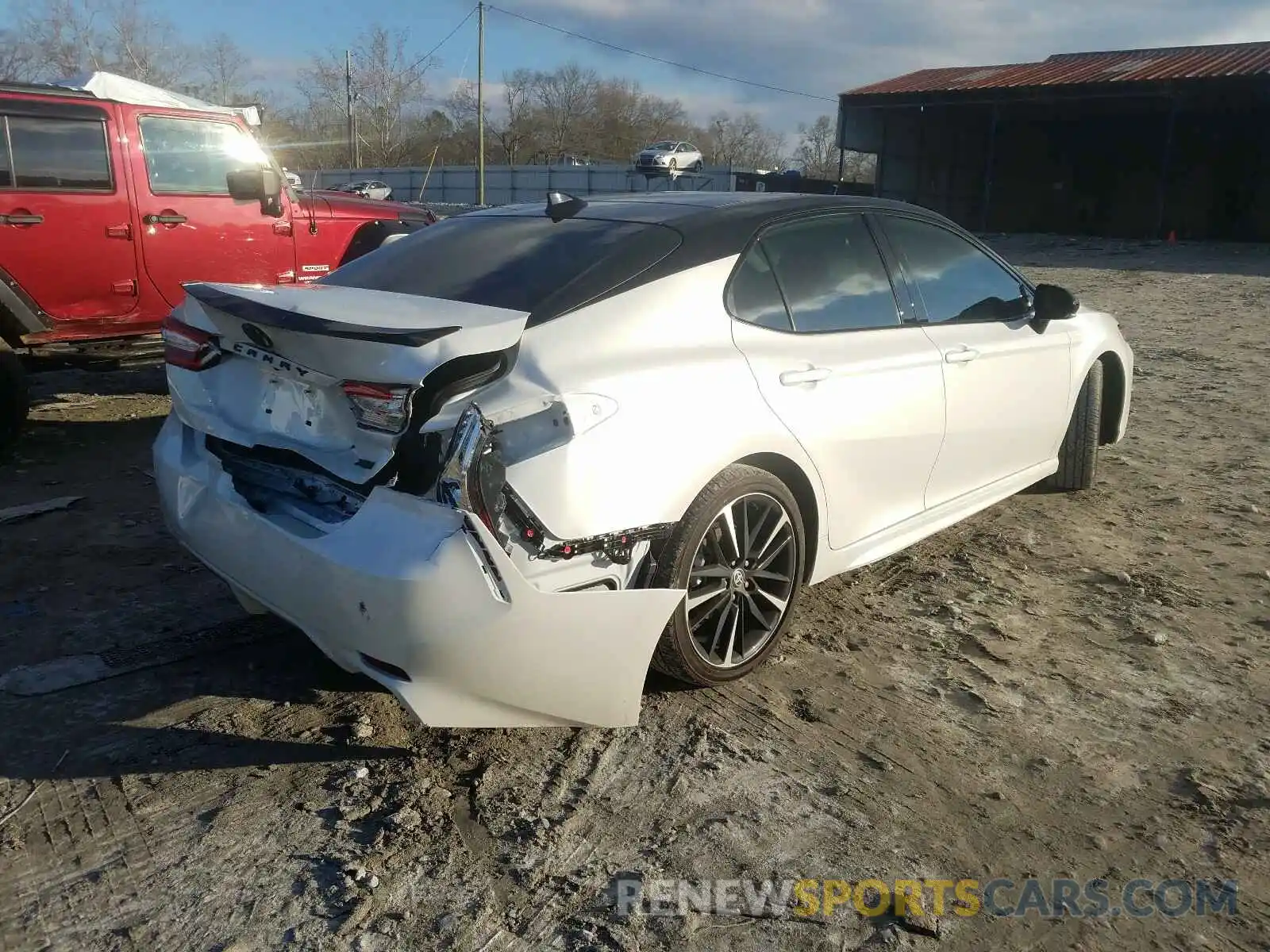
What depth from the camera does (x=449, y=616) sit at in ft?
8.17

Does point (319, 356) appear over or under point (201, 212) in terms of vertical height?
under

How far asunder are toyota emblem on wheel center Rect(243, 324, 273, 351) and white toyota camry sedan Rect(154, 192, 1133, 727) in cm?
1

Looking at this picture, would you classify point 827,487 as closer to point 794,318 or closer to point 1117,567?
point 794,318

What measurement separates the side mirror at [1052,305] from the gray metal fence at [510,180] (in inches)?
1213

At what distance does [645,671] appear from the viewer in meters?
2.86

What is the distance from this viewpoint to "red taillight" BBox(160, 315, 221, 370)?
3.27 metres

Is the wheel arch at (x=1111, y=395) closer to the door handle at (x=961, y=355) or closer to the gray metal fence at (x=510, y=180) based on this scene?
the door handle at (x=961, y=355)

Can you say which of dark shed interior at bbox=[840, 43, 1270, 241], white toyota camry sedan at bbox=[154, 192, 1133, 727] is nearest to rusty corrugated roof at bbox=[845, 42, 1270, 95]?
dark shed interior at bbox=[840, 43, 1270, 241]

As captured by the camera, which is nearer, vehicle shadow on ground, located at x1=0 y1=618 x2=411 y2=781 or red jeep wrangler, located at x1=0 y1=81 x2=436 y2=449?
vehicle shadow on ground, located at x1=0 y1=618 x2=411 y2=781

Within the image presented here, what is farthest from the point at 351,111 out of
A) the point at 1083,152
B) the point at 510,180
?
the point at 1083,152

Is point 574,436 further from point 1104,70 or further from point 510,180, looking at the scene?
point 510,180

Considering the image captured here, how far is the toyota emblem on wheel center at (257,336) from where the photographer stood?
2.91 meters

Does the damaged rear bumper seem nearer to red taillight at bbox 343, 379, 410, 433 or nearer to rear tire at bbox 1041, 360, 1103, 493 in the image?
red taillight at bbox 343, 379, 410, 433

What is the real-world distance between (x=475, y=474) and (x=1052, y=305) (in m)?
3.23
